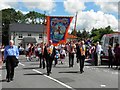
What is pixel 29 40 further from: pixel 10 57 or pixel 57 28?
pixel 10 57

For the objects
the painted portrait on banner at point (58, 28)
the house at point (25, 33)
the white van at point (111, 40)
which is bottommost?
the white van at point (111, 40)

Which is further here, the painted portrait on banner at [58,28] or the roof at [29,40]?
the roof at [29,40]

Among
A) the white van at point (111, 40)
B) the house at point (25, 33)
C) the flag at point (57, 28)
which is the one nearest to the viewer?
the flag at point (57, 28)

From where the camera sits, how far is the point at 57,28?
26.0 meters

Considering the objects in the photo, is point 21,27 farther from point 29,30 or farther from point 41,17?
point 41,17

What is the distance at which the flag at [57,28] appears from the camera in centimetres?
2591

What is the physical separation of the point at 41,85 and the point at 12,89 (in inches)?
53.2

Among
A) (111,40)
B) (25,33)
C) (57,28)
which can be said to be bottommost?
(111,40)

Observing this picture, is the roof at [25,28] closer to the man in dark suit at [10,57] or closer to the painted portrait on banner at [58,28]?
the painted portrait on banner at [58,28]

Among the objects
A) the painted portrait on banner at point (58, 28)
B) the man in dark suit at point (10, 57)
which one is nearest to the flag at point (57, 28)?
the painted portrait on banner at point (58, 28)

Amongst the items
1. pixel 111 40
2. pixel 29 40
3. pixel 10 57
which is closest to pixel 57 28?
pixel 111 40

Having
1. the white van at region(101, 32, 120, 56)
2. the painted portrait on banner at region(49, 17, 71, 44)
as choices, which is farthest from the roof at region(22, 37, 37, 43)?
the painted portrait on banner at region(49, 17, 71, 44)

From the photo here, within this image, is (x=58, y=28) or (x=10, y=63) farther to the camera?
(x=58, y=28)

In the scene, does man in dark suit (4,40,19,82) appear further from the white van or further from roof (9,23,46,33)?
roof (9,23,46,33)
